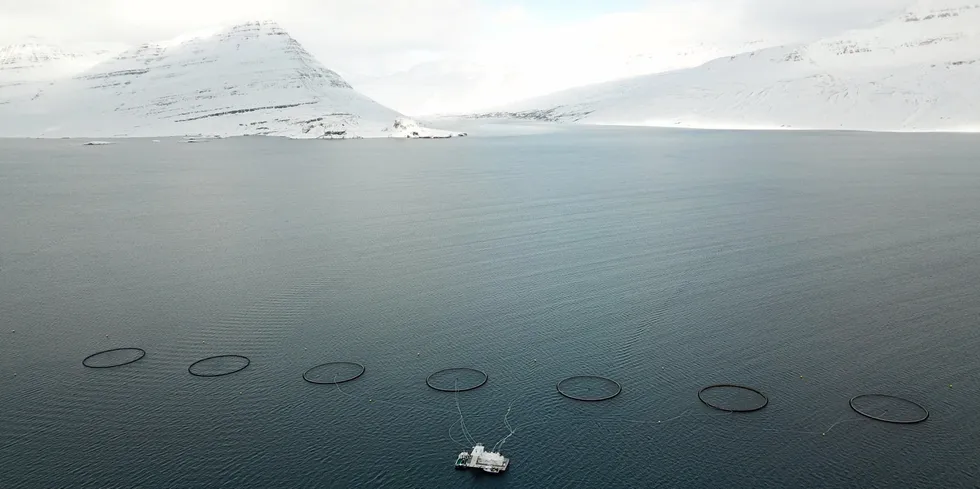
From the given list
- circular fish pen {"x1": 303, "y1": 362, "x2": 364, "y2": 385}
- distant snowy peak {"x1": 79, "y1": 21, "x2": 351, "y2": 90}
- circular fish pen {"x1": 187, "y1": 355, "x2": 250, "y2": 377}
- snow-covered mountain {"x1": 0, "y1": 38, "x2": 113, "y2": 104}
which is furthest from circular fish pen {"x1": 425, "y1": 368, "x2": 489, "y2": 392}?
snow-covered mountain {"x1": 0, "y1": 38, "x2": 113, "y2": 104}

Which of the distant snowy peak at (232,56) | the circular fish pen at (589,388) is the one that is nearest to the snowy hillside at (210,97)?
→ the distant snowy peak at (232,56)

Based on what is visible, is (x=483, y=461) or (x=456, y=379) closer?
(x=483, y=461)

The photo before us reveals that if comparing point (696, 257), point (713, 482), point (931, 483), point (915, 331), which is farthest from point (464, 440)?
point (696, 257)

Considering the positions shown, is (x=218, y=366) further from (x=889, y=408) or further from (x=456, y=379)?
(x=889, y=408)

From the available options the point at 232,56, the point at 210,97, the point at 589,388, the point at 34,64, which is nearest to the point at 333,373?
the point at 589,388

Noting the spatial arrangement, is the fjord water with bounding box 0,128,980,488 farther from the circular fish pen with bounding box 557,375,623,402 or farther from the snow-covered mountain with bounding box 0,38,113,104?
the snow-covered mountain with bounding box 0,38,113,104
